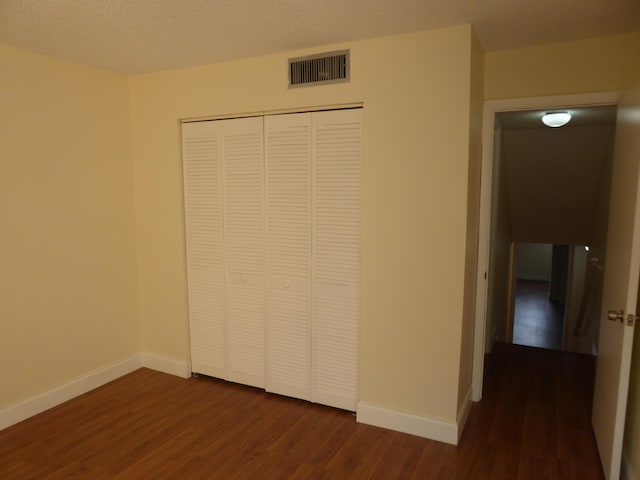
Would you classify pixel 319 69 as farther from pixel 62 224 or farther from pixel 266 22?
pixel 62 224

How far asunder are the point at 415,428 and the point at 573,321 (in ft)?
14.0

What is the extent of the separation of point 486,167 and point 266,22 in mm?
1670

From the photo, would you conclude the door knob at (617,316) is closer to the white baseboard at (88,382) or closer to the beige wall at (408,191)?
the beige wall at (408,191)

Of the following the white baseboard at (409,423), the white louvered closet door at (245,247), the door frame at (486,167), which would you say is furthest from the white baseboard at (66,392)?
the door frame at (486,167)

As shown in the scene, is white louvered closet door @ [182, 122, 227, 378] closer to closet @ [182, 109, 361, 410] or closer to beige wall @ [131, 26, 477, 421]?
closet @ [182, 109, 361, 410]

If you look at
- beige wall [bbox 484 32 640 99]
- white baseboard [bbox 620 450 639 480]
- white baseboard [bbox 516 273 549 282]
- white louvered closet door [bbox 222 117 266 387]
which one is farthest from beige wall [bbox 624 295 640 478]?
white baseboard [bbox 516 273 549 282]

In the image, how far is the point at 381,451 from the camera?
7.97 feet

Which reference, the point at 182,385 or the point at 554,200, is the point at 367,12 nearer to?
the point at 182,385

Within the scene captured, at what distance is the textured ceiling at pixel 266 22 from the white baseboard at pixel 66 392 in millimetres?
2267

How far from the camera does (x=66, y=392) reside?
3002 millimetres

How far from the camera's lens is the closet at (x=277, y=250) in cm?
273

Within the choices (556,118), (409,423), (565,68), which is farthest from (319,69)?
(409,423)

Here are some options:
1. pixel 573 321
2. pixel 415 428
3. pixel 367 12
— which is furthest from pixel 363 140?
pixel 573 321

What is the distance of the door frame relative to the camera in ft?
8.29
